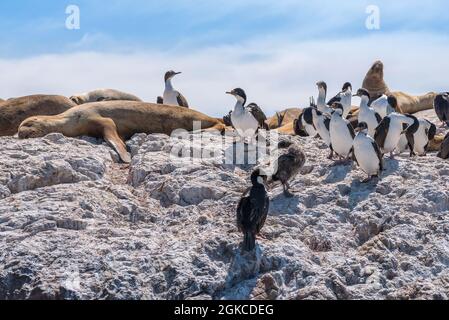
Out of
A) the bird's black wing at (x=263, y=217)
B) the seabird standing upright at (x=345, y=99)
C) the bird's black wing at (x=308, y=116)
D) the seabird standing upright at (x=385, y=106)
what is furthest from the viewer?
the seabird standing upright at (x=345, y=99)

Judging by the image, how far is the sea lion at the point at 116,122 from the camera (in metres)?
15.3

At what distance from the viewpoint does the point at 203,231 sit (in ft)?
35.6

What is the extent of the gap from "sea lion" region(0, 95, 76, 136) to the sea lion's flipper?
3250mm

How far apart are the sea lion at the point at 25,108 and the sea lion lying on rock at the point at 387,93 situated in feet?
36.3

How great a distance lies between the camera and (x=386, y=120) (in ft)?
47.6

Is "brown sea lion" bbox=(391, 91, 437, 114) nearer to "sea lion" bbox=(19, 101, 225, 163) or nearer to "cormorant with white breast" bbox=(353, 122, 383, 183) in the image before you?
"sea lion" bbox=(19, 101, 225, 163)

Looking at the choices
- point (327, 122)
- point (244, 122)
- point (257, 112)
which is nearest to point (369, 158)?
point (327, 122)

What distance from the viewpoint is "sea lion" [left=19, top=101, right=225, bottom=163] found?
15.3 metres

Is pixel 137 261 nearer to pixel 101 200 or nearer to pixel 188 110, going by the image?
pixel 101 200

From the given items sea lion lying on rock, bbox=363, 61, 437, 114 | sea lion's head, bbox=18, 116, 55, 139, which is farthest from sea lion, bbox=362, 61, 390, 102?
sea lion's head, bbox=18, 116, 55, 139

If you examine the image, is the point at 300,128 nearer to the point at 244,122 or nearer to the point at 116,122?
the point at 244,122

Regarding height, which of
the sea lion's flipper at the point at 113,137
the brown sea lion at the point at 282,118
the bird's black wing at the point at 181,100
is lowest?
the brown sea lion at the point at 282,118

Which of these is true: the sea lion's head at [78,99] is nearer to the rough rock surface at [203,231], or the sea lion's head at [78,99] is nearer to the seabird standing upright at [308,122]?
the seabird standing upright at [308,122]

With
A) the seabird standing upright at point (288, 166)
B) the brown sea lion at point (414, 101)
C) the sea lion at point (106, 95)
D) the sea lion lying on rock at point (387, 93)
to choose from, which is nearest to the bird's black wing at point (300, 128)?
the seabird standing upright at point (288, 166)
